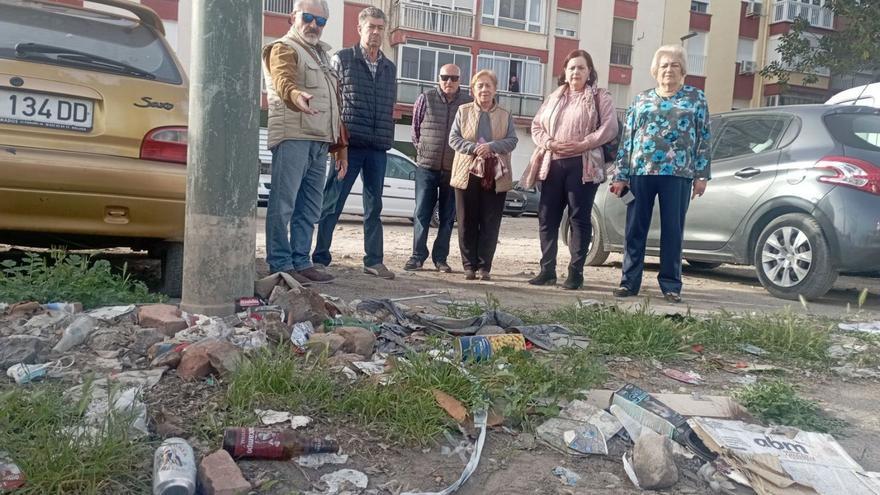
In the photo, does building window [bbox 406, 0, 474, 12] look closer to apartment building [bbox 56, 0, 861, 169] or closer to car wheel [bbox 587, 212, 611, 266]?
apartment building [bbox 56, 0, 861, 169]

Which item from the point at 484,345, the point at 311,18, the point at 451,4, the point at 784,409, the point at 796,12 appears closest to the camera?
the point at 784,409

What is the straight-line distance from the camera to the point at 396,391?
2.73 m

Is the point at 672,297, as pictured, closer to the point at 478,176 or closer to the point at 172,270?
the point at 478,176

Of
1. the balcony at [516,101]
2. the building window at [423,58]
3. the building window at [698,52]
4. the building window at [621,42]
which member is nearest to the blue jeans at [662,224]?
the building window at [423,58]

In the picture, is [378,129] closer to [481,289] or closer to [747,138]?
[481,289]

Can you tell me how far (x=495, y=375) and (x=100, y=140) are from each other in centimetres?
250

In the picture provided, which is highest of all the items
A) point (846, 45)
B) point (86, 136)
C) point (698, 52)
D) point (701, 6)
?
point (701, 6)

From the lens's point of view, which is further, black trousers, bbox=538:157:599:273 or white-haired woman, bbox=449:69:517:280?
white-haired woman, bbox=449:69:517:280

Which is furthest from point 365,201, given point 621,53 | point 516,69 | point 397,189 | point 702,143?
point 621,53

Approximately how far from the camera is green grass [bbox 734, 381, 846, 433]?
121 inches

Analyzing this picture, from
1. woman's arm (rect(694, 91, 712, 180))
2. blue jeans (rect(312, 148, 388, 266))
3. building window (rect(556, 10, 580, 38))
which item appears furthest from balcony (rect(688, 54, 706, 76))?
blue jeans (rect(312, 148, 388, 266))

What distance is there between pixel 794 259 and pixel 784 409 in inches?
140

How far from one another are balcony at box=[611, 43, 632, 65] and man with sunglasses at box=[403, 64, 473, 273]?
3234 cm

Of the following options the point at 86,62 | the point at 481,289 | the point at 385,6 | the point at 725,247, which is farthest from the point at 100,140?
the point at 385,6
